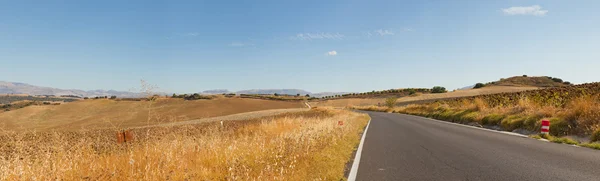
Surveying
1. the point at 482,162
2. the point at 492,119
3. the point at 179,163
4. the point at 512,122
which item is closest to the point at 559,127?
the point at 512,122

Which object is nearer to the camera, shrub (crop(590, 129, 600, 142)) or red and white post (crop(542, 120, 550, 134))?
shrub (crop(590, 129, 600, 142))

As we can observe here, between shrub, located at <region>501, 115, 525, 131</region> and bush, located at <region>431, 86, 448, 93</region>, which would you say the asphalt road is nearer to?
shrub, located at <region>501, 115, 525, 131</region>

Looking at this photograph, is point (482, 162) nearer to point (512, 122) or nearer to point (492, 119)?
point (512, 122)

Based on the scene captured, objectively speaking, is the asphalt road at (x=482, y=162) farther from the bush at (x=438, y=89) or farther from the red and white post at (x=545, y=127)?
the bush at (x=438, y=89)

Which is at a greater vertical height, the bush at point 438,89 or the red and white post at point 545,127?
the bush at point 438,89

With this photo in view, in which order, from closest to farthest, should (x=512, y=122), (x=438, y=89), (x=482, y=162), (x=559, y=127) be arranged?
(x=482, y=162), (x=559, y=127), (x=512, y=122), (x=438, y=89)

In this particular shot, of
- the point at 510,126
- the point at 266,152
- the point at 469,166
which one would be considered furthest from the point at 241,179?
the point at 510,126

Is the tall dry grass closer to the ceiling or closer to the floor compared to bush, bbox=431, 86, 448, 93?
closer to the floor

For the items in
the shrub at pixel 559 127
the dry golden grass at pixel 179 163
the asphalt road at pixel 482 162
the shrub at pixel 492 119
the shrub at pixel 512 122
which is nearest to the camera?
the dry golden grass at pixel 179 163

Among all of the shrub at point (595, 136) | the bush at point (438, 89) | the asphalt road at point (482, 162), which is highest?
the bush at point (438, 89)

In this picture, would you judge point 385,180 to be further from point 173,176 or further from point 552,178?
point 173,176

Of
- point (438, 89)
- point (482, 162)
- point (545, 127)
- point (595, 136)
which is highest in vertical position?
point (438, 89)

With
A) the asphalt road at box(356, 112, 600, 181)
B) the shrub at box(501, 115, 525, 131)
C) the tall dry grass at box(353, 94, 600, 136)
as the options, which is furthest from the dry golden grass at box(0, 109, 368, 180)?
the shrub at box(501, 115, 525, 131)

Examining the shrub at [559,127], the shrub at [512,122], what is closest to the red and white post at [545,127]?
the shrub at [559,127]
